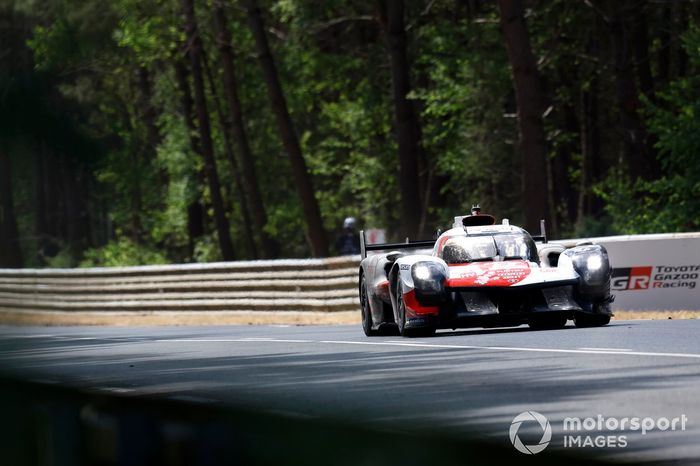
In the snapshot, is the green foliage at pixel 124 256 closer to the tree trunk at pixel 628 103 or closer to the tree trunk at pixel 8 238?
the tree trunk at pixel 8 238

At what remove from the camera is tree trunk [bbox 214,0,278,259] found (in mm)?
45156

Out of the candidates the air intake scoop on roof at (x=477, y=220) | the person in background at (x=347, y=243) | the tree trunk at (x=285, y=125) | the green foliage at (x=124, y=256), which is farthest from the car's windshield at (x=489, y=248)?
the green foliage at (x=124, y=256)

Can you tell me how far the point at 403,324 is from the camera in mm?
15633

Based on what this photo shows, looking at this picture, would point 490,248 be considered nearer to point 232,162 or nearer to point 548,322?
point 548,322

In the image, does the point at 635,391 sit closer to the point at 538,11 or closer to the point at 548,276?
the point at 548,276

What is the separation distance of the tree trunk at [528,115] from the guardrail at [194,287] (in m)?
4.08

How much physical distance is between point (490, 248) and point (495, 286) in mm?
1218

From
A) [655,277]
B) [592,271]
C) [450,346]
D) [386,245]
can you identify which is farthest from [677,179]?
[450,346]

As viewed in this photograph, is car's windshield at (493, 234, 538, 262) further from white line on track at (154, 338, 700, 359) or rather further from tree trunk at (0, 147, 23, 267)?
tree trunk at (0, 147, 23, 267)

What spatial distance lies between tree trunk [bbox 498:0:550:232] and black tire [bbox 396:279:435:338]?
1113 centimetres

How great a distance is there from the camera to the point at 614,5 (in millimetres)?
39125

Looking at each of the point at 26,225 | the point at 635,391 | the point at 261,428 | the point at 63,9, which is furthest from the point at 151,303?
the point at 26,225

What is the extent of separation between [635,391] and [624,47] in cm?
3121

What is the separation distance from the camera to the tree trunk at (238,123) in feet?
148
